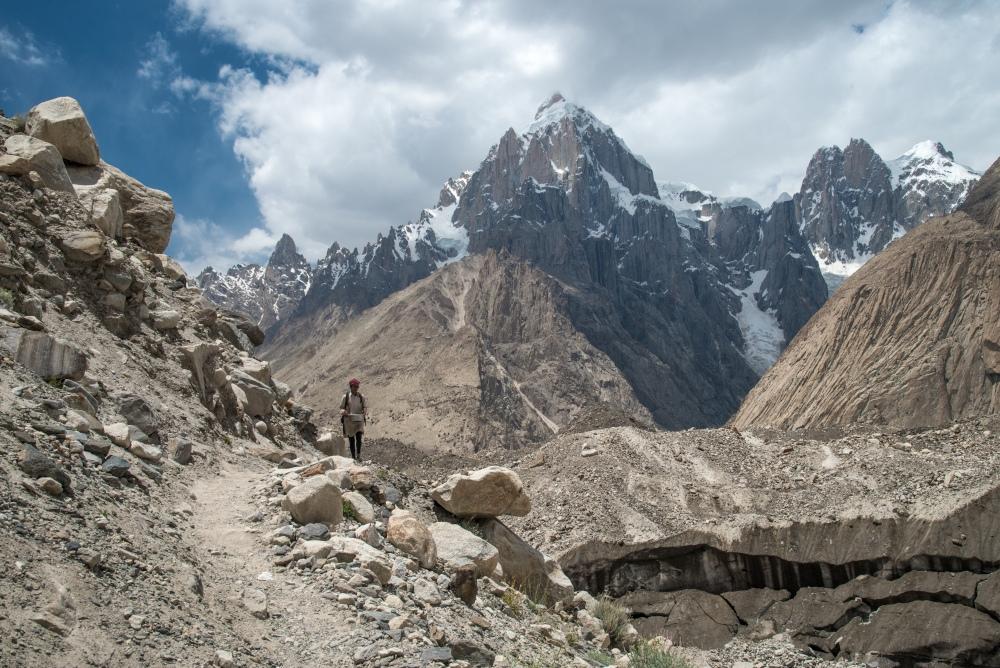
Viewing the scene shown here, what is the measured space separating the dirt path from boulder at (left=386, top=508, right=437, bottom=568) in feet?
4.09

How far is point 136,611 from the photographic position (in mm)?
4586

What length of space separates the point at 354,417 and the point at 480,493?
461 cm

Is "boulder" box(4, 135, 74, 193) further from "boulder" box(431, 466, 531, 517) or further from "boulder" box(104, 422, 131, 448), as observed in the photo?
"boulder" box(431, 466, 531, 517)

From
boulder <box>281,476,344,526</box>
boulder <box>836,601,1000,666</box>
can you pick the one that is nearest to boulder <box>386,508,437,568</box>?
boulder <box>281,476,344,526</box>

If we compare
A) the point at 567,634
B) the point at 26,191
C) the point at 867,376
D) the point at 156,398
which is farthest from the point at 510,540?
the point at 867,376

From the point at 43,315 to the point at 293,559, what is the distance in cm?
509

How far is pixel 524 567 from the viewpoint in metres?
9.91

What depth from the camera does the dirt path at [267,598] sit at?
5152 millimetres

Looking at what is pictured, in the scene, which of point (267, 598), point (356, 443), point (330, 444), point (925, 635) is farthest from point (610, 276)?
point (267, 598)

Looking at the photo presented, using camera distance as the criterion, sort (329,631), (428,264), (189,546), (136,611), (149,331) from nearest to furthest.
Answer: (136,611)
(329,631)
(189,546)
(149,331)
(428,264)

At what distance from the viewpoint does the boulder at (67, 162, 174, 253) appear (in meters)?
13.3

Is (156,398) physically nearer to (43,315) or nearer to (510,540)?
(43,315)

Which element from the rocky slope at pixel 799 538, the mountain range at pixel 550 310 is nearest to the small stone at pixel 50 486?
the rocky slope at pixel 799 538

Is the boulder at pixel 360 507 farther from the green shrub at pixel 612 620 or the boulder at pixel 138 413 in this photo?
the green shrub at pixel 612 620
